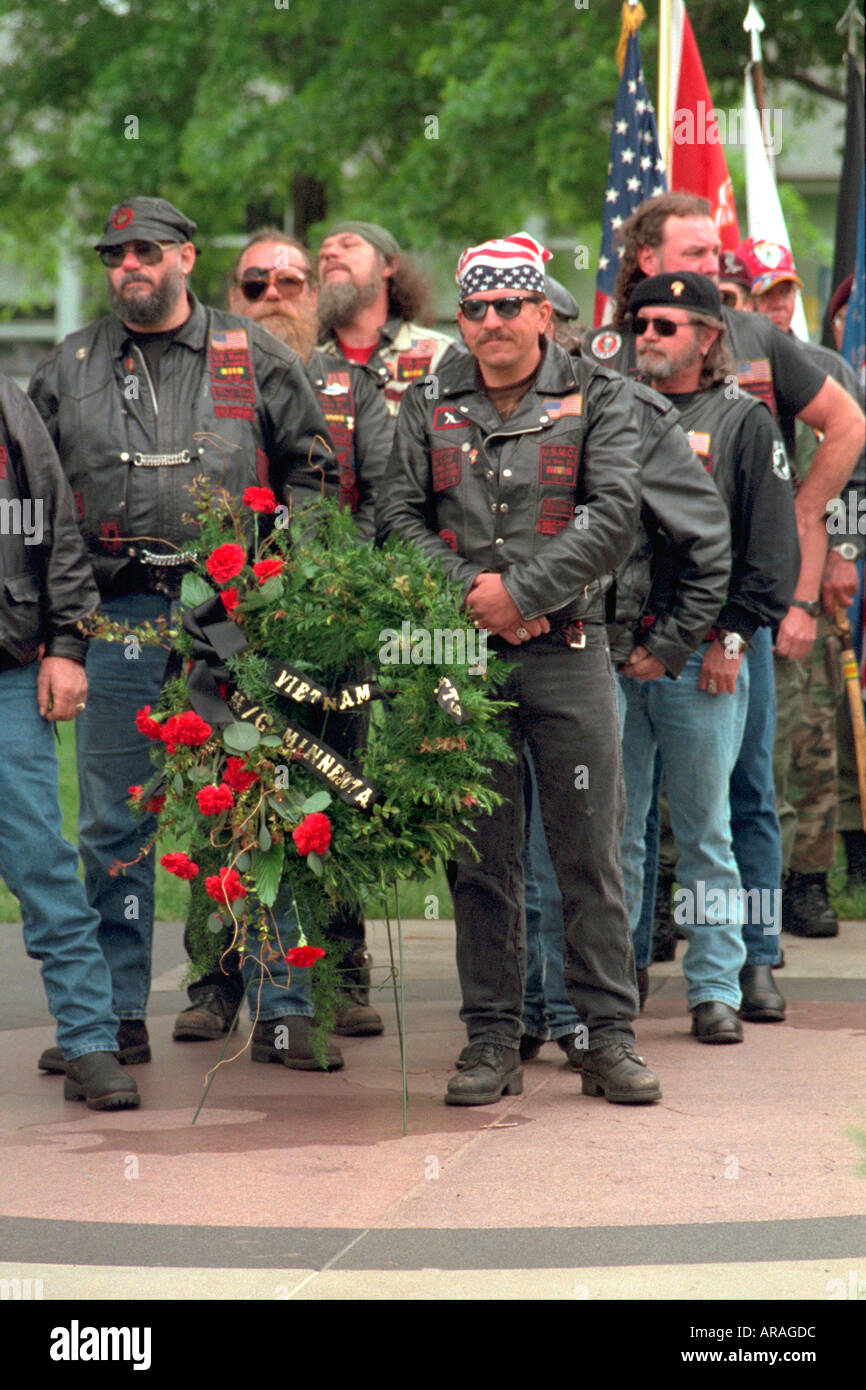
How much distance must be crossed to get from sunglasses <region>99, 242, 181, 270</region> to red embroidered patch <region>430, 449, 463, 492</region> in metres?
1.03

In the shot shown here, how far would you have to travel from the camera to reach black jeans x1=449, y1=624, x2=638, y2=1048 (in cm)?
515

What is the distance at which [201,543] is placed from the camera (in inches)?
202

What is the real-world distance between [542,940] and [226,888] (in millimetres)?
1221

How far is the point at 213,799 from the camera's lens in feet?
15.7

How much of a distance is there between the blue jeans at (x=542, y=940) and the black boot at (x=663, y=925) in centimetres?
136

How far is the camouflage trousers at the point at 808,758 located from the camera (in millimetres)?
7430

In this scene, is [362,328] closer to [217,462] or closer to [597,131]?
[217,462]

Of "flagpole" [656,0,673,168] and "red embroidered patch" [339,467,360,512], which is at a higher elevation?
"flagpole" [656,0,673,168]

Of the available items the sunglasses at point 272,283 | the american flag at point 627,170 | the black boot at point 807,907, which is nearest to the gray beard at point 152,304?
the sunglasses at point 272,283

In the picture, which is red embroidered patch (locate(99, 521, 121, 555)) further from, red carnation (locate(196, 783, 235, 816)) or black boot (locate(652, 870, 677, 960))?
black boot (locate(652, 870, 677, 960))

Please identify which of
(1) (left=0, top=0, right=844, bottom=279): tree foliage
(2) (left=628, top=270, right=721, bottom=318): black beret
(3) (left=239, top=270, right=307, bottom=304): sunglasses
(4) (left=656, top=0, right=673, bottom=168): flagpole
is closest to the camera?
(2) (left=628, top=270, right=721, bottom=318): black beret

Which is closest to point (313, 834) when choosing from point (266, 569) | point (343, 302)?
point (266, 569)

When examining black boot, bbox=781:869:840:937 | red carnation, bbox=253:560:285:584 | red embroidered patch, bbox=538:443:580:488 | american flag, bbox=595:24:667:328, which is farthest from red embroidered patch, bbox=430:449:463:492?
american flag, bbox=595:24:667:328

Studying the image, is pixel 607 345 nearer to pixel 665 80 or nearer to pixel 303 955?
pixel 303 955
